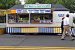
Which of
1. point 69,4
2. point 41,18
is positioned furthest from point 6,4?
Result: point 41,18

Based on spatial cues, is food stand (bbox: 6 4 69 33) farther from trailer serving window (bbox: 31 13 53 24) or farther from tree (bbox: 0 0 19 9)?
tree (bbox: 0 0 19 9)

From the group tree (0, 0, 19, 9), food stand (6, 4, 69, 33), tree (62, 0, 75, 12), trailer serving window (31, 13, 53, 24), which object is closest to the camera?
food stand (6, 4, 69, 33)

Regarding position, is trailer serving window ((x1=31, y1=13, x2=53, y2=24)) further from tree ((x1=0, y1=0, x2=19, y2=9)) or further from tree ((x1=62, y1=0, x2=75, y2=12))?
tree ((x1=62, y1=0, x2=75, y2=12))

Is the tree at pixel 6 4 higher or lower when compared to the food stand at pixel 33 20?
higher

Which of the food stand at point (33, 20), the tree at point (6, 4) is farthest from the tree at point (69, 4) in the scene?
the food stand at point (33, 20)

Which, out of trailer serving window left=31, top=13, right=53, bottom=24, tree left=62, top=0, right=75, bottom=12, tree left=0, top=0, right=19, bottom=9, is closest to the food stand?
trailer serving window left=31, top=13, right=53, bottom=24

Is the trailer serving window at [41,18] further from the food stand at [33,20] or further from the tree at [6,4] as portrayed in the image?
the tree at [6,4]

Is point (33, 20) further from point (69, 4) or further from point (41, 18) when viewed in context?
point (69, 4)

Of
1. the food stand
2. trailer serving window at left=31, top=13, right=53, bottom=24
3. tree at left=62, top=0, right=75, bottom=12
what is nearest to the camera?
the food stand

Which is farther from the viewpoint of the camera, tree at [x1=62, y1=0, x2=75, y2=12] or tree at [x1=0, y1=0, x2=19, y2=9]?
tree at [x1=62, y1=0, x2=75, y2=12]

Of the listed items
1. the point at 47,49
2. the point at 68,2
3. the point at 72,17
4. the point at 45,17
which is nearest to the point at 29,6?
the point at 45,17

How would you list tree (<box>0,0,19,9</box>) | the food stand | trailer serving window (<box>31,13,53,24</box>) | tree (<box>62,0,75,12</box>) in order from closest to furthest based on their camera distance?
the food stand < trailer serving window (<box>31,13,53,24</box>) < tree (<box>0,0,19,9</box>) < tree (<box>62,0,75,12</box>)

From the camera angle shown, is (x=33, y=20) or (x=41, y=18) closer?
(x=33, y=20)

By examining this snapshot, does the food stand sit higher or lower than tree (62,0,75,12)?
lower
